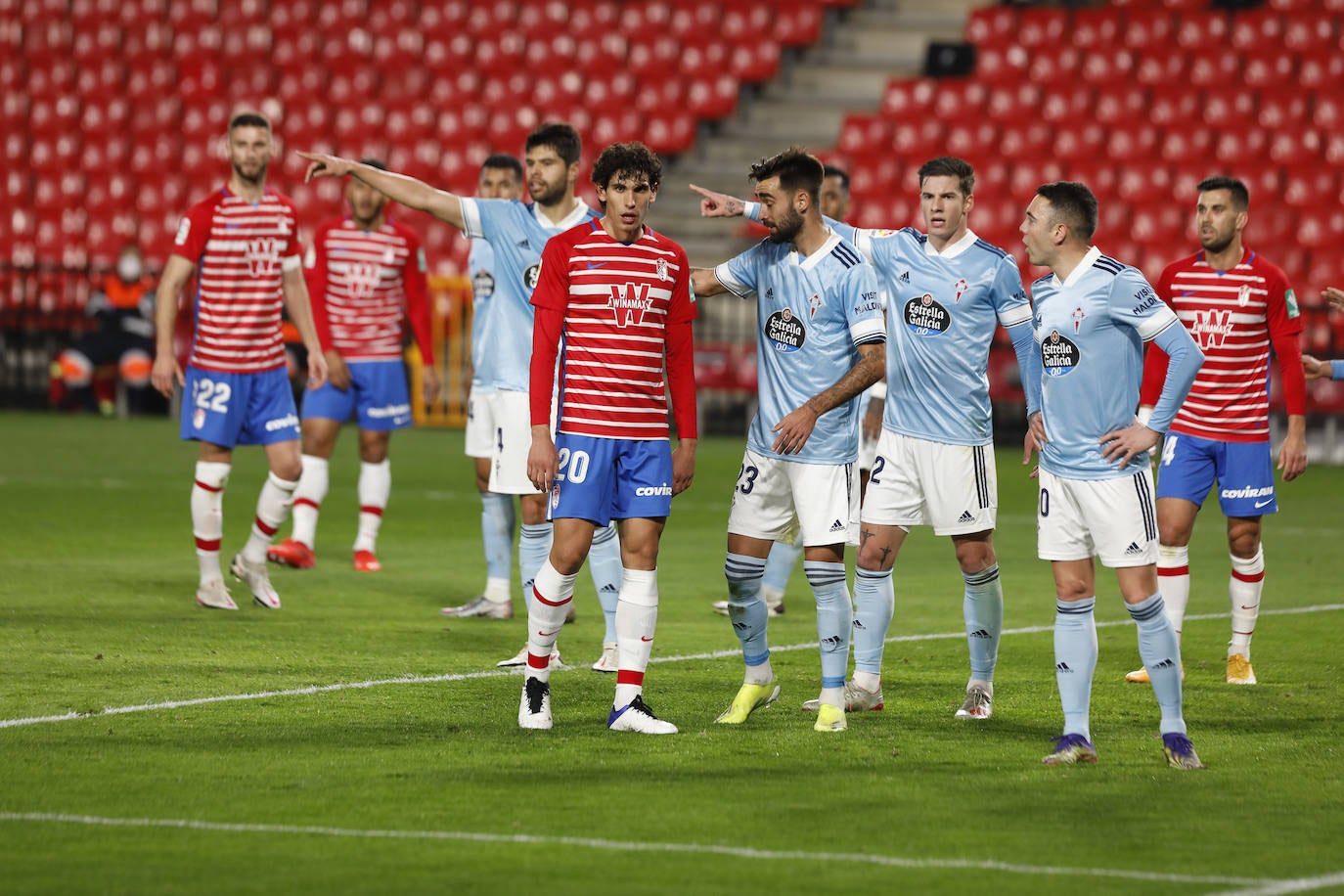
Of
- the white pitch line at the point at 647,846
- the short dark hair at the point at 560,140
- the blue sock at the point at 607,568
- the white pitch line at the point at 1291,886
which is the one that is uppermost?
the short dark hair at the point at 560,140

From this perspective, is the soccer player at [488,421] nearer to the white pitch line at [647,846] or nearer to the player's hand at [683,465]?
the player's hand at [683,465]

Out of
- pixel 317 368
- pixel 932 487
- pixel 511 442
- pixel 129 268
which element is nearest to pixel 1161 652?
pixel 932 487

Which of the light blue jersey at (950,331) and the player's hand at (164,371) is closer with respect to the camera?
the light blue jersey at (950,331)

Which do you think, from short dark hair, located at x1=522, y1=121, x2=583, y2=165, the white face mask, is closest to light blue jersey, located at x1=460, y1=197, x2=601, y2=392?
short dark hair, located at x1=522, y1=121, x2=583, y2=165

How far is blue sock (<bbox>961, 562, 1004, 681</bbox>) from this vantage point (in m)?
7.07

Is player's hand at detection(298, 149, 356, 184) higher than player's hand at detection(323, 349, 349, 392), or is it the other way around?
player's hand at detection(298, 149, 356, 184)

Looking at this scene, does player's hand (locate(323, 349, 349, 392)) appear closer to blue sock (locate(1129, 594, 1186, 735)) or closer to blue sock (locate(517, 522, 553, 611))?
blue sock (locate(517, 522, 553, 611))

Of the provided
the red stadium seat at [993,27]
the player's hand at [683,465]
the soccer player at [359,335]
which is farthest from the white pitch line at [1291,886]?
the red stadium seat at [993,27]

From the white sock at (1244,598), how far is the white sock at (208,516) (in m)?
4.89

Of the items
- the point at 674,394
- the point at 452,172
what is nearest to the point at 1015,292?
the point at 674,394

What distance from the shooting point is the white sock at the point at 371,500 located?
11398 mm

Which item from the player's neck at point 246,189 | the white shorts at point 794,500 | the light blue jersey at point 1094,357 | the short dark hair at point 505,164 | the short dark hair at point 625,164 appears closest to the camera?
the light blue jersey at point 1094,357

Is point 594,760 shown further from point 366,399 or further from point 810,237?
point 366,399

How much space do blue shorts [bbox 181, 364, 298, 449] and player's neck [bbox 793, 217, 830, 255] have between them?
139 inches
